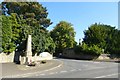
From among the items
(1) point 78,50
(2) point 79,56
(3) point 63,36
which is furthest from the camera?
(3) point 63,36

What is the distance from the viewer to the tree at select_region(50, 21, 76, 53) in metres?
82.9

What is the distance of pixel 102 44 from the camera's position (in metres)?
66.5

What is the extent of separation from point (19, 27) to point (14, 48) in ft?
16.0

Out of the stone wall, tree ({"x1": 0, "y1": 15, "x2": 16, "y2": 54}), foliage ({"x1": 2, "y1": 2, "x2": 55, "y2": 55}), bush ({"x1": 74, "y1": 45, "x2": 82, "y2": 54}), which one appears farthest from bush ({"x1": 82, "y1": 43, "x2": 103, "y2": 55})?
tree ({"x1": 0, "y1": 15, "x2": 16, "y2": 54})

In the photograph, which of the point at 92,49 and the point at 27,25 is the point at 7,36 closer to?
the point at 27,25

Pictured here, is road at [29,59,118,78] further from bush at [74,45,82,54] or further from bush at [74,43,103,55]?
bush at [74,45,82,54]

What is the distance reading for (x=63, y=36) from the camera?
83.5 metres

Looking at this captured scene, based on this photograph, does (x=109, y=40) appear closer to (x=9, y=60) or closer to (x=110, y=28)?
(x=110, y=28)

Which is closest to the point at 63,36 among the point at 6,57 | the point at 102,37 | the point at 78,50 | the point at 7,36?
the point at 78,50

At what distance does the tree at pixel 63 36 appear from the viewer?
272 ft

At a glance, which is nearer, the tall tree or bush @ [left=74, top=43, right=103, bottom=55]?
bush @ [left=74, top=43, right=103, bottom=55]

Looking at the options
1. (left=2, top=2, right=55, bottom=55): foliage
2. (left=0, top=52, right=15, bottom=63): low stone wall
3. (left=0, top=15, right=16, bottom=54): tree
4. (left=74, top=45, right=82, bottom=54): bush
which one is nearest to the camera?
(left=0, top=15, right=16, bottom=54): tree

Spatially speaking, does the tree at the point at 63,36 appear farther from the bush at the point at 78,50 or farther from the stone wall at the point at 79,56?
the bush at the point at 78,50

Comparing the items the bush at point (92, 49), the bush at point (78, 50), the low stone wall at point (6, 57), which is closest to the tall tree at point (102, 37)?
the bush at point (78, 50)
